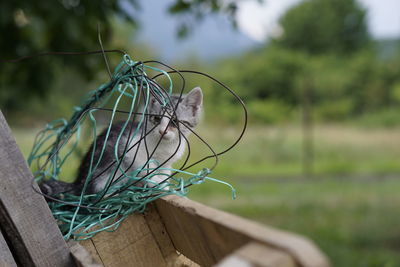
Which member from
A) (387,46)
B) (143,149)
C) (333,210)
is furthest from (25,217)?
(387,46)

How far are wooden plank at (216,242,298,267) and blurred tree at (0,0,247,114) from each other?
313 centimetres

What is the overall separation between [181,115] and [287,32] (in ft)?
94.4

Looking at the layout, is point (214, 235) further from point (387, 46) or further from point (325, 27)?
point (387, 46)

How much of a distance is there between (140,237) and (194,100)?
0.90 metres

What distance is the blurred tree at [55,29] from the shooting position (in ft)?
11.6

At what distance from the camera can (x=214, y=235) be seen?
3.26ft

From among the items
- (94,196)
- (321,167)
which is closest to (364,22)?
(321,167)

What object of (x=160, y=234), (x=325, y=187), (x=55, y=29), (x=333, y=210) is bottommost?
(x=325, y=187)

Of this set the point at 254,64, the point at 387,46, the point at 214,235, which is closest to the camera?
the point at 214,235

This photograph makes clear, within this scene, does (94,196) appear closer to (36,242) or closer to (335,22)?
(36,242)

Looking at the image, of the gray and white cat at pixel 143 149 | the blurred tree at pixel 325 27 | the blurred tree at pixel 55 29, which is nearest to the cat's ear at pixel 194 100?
the gray and white cat at pixel 143 149

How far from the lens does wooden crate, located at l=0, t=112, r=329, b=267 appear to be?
796 mm

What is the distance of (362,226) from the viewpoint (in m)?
6.30

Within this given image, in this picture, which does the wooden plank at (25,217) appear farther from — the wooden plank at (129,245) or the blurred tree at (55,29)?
the blurred tree at (55,29)
